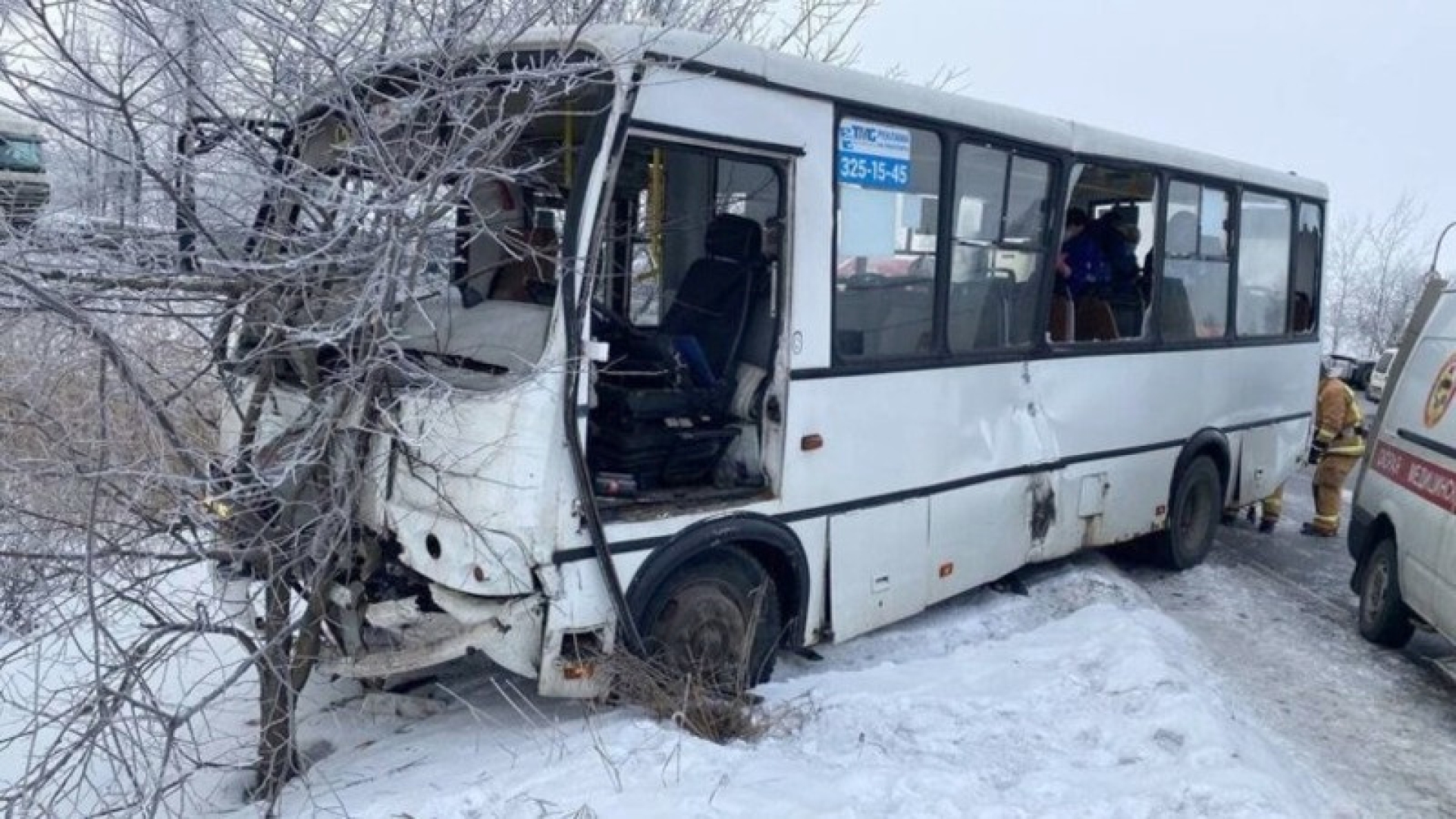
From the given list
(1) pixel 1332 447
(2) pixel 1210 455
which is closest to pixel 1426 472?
(2) pixel 1210 455

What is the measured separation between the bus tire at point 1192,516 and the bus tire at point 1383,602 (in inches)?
49.0

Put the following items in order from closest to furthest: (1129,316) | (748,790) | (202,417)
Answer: (748,790) → (202,417) → (1129,316)

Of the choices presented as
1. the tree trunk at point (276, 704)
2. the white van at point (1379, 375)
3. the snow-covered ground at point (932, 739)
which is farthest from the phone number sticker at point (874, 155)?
→ the white van at point (1379, 375)

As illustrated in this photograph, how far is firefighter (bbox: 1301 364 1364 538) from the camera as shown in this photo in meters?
10.8

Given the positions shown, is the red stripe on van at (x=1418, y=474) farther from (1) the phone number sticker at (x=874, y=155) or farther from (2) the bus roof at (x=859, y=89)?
(1) the phone number sticker at (x=874, y=155)

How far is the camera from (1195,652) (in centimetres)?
648

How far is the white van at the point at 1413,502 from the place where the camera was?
6477 millimetres

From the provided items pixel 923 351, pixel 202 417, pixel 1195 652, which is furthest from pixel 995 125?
pixel 202 417

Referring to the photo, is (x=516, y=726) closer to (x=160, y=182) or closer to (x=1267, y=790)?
(x=160, y=182)

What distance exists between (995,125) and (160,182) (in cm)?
406

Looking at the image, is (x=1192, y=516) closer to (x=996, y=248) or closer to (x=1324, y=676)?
(x=1324, y=676)

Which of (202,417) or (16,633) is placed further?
(202,417)

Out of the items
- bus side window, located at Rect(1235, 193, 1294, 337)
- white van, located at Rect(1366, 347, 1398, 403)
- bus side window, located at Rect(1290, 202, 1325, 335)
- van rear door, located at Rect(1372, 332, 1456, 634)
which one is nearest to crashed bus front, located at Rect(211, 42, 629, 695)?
van rear door, located at Rect(1372, 332, 1456, 634)

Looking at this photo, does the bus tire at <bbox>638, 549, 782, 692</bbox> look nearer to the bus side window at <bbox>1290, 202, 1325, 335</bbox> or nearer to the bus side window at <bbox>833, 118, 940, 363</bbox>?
the bus side window at <bbox>833, 118, 940, 363</bbox>
